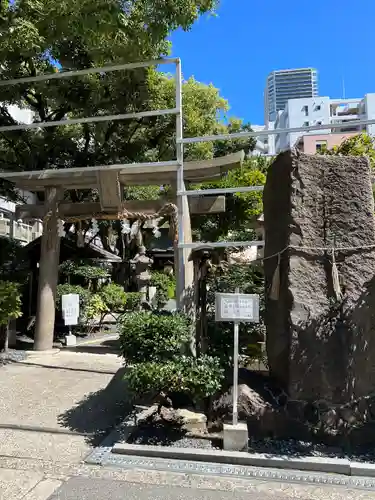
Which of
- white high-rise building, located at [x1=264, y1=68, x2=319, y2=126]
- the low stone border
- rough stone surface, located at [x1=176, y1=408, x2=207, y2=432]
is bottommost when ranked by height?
the low stone border

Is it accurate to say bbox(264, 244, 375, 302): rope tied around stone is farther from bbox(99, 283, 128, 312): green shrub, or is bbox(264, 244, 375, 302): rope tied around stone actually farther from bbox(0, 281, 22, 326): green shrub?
bbox(99, 283, 128, 312): green shrub

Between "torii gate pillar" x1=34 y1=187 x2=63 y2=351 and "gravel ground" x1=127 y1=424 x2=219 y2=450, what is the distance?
18.3 feet

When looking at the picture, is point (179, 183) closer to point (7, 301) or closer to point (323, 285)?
point (323, 285)

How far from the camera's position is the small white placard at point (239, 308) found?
4.92m

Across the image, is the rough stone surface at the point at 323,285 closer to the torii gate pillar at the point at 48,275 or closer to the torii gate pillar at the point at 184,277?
the torii gate pillar at the point at 184,277

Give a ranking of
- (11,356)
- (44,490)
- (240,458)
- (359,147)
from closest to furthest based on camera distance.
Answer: (44,490) < (240,458) < (359,147) < (11,356)

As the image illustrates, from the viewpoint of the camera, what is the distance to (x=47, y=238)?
33.1ft

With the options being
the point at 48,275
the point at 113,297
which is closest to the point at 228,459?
the point at 48,275

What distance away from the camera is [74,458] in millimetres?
4445

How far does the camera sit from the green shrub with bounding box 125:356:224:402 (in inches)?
188

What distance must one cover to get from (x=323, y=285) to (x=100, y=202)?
5.56 m

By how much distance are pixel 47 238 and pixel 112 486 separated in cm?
727

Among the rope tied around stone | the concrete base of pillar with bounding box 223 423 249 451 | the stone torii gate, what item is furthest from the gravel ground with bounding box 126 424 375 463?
the stone torii gate

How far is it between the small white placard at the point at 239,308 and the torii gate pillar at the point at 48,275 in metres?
6.23
